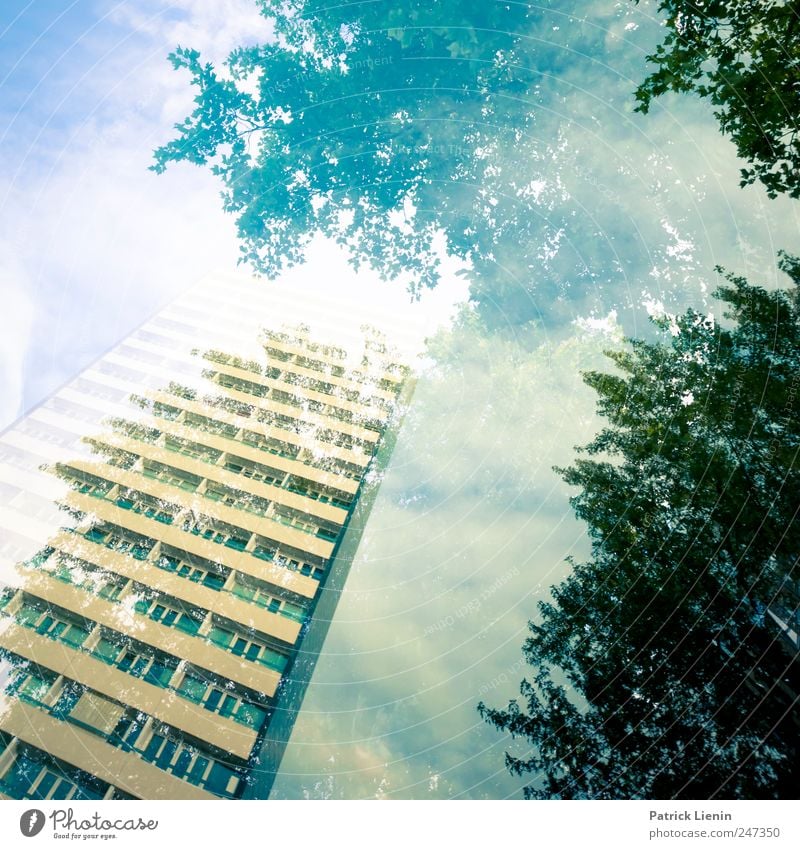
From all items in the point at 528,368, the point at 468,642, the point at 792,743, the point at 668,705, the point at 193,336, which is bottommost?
the point at 792,743

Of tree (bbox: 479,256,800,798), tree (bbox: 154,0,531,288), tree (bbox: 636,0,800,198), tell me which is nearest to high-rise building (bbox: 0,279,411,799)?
tree (bbox: 154,0,531,288)

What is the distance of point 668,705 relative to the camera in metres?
6.30

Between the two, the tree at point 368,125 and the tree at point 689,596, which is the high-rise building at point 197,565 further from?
the tree at point 689,596

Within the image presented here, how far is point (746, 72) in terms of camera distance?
6059 millimetres

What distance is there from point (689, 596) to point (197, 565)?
15729 mm

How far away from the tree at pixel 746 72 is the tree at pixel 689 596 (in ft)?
5.78

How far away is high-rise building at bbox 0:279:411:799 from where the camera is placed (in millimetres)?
10008

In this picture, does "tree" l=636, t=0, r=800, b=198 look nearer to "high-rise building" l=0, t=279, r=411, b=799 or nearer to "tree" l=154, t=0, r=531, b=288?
"tree" l=154, t=0, r=531, b=288

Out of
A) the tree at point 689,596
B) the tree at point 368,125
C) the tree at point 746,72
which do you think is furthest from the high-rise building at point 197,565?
the tree at point 746,72

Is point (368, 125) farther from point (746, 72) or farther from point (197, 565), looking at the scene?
point (197, 565)

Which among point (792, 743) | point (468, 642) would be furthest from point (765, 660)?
point (468, 642)

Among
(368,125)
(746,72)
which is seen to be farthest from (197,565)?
(746,72)

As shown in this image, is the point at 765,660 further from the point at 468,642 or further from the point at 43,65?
the point at 43,65
